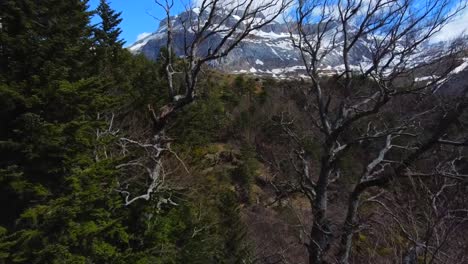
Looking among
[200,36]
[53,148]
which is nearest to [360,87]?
[200,36]

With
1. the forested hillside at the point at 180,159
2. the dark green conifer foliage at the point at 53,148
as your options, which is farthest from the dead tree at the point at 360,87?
the dark green conifer foliage at the point at 53,148

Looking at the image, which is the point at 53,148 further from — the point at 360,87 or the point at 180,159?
the point at 360,87

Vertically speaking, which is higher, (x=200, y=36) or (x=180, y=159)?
(x=200, y=36)

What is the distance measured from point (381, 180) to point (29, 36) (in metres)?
7.63

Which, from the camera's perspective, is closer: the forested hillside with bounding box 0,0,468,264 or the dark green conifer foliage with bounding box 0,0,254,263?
the forested hillside with bounding box 0,0,468,264

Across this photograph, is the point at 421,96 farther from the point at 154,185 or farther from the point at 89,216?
the point at 89,216

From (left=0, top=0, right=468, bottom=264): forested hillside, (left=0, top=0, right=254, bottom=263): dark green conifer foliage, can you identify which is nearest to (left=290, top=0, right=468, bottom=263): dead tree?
(left=0, top=0, right=468, bottom=264): forested hillside

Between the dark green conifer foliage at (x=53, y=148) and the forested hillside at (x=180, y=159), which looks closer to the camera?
the forested hillside at (x=180, y=159)

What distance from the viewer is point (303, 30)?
8.11 m

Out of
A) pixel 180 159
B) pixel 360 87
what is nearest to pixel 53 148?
pixel 180 159

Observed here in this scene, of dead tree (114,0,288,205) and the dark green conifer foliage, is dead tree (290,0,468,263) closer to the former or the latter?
dead tree (114,0,288,205)

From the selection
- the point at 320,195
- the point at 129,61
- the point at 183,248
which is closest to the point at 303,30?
the point at 320,195

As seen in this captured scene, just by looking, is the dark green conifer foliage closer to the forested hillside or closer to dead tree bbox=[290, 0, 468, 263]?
the forested hillside

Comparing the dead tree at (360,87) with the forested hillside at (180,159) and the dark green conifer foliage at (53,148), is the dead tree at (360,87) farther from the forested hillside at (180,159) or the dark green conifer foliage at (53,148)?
the dark green conifer foliage at (53,148)
